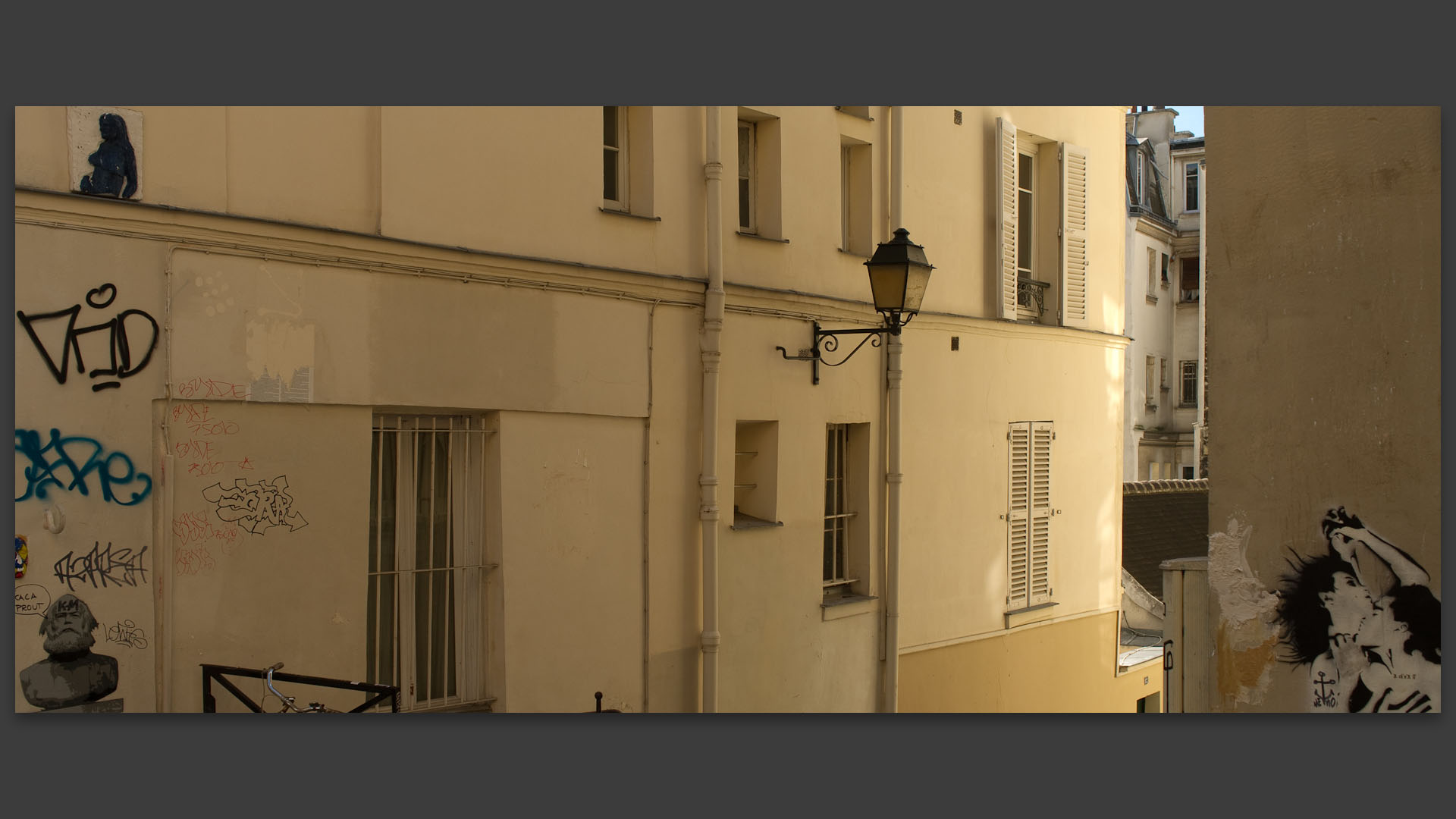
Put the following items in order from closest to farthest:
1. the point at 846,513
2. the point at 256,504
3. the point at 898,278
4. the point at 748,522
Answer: the point at 256,504, the point at 898,278, the point at 748,522, the point at 846,513

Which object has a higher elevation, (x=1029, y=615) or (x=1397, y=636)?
(x=1397, y=636)

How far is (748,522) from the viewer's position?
6.18m

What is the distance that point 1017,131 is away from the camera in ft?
22.7

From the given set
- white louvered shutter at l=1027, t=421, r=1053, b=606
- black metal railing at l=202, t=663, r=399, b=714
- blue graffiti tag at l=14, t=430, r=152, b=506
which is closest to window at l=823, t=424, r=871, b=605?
white louvered shutter at l=1027, t=421, r=1053, b=606

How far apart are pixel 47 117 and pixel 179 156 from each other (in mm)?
489

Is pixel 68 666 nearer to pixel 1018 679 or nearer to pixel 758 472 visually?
pixel 758 472

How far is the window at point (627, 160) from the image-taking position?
5805mm

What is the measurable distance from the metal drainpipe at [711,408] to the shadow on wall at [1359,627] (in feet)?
8.91

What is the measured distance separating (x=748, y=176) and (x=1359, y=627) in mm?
3745

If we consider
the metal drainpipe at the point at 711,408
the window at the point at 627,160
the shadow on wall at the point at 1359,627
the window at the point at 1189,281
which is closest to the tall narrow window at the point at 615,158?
the window at the point at 627,160

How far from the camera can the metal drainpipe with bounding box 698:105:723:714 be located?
592 centimetres

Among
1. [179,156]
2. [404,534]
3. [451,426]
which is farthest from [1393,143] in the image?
[179,156]

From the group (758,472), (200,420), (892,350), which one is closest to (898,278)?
(892,350)

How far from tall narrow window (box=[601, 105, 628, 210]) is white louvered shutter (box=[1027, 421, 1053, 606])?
9.78ft
